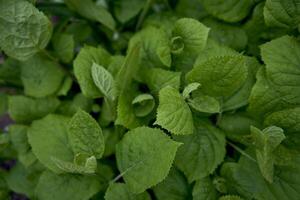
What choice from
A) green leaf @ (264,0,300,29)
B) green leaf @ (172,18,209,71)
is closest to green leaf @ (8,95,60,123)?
green leaf @ (172,18,209,71)

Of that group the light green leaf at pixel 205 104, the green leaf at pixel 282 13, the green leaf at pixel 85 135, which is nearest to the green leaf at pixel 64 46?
the green leaf at pixel 85 135

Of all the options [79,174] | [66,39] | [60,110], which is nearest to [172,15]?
[66,39]

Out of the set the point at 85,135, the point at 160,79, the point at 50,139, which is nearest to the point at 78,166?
the point at 85,135

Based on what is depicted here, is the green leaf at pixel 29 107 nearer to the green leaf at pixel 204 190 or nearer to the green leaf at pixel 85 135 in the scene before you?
the green leaf at pixel 85 135

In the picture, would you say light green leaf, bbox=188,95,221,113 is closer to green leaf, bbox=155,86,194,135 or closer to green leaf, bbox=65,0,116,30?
green leaf, bbox=155,86,194,135

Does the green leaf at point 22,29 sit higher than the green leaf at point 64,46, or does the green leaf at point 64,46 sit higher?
the green leaf at point 22,29

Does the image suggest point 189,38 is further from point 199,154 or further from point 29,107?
point 29,107
